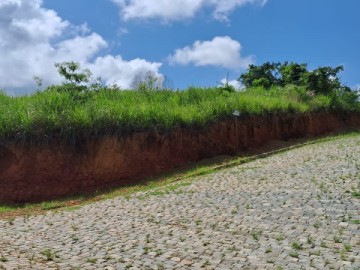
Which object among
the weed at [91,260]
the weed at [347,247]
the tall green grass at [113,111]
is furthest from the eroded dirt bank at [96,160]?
the weed at [347,247]

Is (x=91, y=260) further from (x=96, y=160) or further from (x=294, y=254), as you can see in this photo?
(x=96, y=160)

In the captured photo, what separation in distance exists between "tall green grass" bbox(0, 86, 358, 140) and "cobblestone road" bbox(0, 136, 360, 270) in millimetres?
3998

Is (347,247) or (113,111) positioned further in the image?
(113,111)

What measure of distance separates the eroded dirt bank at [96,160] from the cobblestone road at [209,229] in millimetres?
2905

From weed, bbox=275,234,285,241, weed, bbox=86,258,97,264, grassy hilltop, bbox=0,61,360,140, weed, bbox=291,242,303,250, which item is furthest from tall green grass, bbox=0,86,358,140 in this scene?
weed, bbox=291,242,303,250

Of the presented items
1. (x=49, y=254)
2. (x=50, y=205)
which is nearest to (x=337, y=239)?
(x=49, y=254)

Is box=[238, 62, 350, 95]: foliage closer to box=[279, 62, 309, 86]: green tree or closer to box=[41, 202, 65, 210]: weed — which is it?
box=[279, 62, 309, 86]: green tree

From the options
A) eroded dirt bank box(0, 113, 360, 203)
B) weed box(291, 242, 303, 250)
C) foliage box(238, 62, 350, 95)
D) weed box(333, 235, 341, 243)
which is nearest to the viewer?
weed box(291, 242, 303, 250)

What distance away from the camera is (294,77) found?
109 feet

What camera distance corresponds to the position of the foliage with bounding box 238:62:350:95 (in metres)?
31.6

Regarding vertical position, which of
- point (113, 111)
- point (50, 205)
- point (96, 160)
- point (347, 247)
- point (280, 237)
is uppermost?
point (113, 111)

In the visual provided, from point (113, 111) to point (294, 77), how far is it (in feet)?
67.9

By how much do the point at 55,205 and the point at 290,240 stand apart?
746 cm

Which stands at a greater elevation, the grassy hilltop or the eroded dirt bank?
the grassy hilltop
